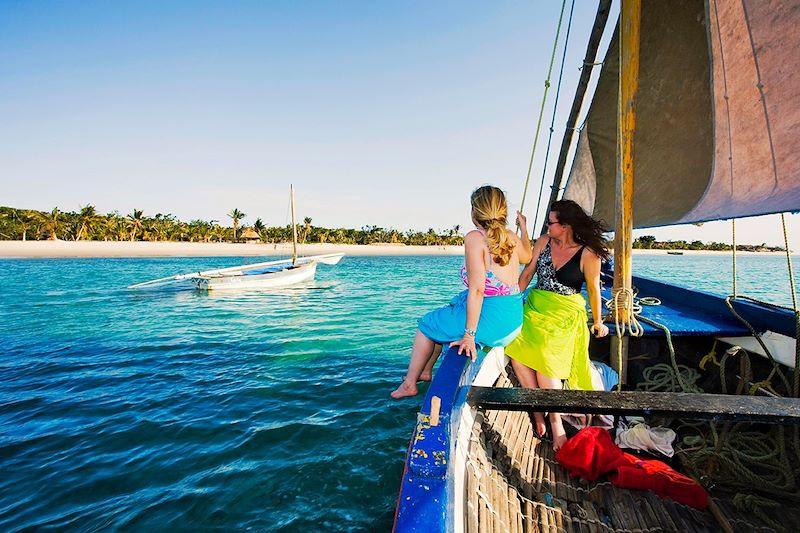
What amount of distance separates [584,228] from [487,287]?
3.61 ft

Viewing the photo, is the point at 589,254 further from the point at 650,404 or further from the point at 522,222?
the point at 650,404

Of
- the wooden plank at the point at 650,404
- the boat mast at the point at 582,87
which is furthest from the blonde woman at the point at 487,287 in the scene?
the boat mast at the point at 582,87

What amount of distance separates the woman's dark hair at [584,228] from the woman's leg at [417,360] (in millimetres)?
1676

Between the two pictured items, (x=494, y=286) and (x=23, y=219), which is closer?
(x=494, y=286)

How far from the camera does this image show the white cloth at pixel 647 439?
124 inches

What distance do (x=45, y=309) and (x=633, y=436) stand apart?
21021 mm

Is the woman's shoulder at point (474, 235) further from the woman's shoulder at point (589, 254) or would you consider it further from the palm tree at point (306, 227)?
the palm tree at point (306, 227)

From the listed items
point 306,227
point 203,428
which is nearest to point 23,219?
point 306,227

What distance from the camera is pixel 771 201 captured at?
10.5 feet

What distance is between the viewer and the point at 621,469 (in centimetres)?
266

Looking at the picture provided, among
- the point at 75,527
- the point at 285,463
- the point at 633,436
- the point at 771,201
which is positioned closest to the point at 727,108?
the point at 771,201

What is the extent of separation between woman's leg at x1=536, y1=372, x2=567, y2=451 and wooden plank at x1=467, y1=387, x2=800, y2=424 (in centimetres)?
109

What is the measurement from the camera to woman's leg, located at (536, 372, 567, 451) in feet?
10.4

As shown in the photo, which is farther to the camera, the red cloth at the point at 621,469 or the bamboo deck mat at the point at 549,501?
the red cloth at the point at 621,469
